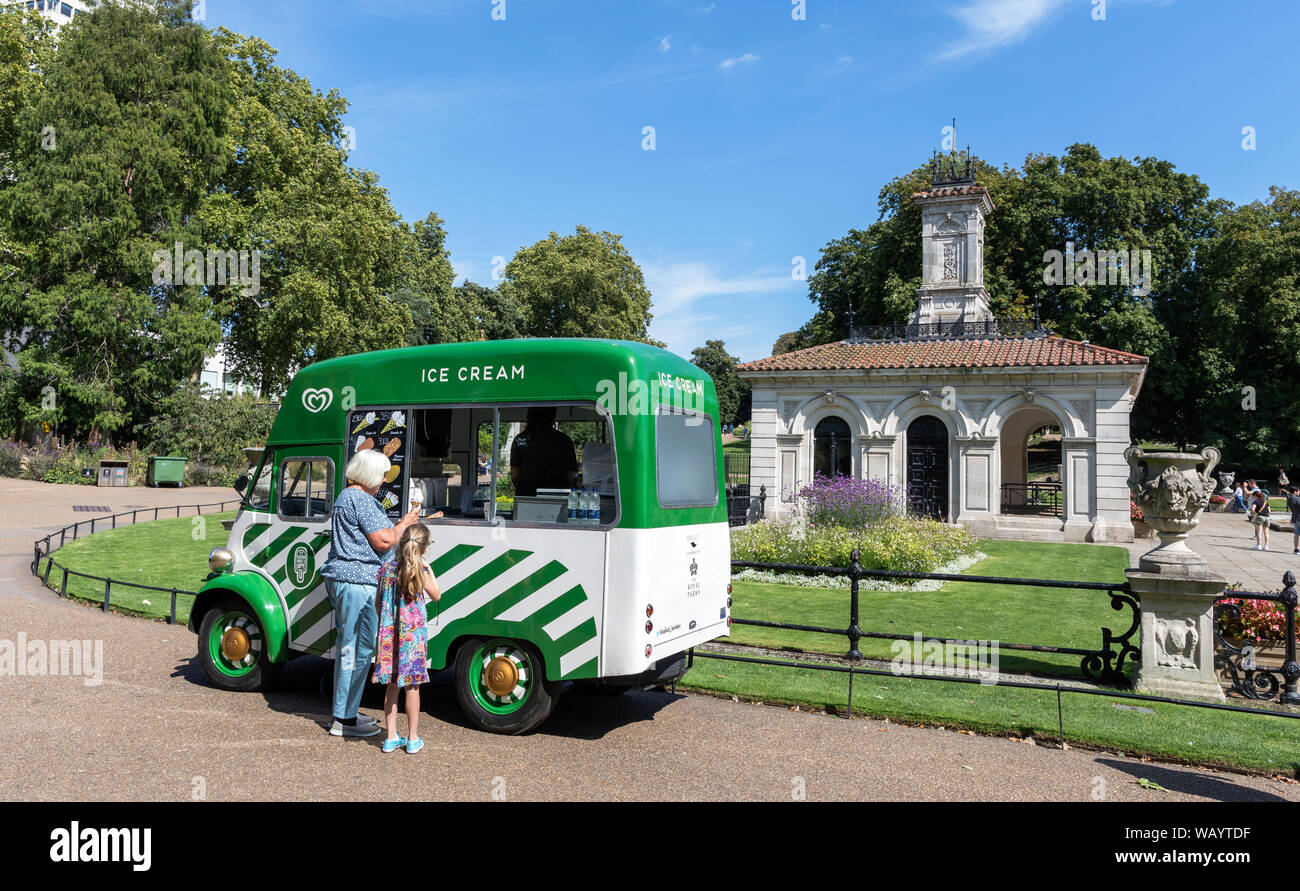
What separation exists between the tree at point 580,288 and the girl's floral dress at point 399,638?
48.4m

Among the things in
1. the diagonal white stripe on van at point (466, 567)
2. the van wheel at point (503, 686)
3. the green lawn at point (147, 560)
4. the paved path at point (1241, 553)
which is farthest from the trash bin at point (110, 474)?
the paved path at point (1241, 553)

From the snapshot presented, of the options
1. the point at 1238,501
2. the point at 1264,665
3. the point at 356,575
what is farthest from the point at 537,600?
the point at 1238,501

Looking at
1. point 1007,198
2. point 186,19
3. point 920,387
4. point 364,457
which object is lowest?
point 364,457

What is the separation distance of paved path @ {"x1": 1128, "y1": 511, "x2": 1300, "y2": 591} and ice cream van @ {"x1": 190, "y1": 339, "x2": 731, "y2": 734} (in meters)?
12.1

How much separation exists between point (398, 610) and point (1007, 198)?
4536 centimetres

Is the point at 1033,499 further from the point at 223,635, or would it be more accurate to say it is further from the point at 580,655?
the point at 223,635

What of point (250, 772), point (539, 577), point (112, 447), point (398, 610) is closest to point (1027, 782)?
point (539, 577)

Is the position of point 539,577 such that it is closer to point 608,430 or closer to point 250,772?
point 608,430

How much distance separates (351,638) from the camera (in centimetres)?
613

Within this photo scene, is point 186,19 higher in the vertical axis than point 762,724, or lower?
higher

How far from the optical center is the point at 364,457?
612cm

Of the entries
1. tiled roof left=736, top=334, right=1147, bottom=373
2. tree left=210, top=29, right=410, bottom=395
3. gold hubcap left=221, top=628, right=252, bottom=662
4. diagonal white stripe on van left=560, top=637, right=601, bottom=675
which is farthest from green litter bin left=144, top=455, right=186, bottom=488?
diagonal white stripe on van left=560, top=637, right=601, bottom=675

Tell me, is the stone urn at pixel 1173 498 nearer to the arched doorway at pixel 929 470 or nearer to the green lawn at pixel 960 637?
the green lawn at pixel 960 637
